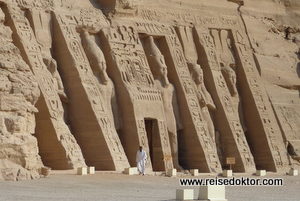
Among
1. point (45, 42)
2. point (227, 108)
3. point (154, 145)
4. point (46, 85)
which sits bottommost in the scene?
point (154, 145)

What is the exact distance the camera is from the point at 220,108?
27797 mm

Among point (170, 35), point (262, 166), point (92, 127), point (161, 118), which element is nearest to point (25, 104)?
point (92, 127)

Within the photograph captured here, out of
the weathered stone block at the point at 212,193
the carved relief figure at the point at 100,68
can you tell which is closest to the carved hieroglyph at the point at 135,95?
the carved relief figure at the point at 100,68

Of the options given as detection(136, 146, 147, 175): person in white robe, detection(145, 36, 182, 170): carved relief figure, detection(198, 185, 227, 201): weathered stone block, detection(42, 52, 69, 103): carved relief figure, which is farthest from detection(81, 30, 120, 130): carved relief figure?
detection(198, 185, 227, 201): weathered stone block

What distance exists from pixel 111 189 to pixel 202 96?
419 inches

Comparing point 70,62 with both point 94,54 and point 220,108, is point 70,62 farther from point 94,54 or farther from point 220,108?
point 220,108

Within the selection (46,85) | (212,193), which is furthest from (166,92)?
(212,193)

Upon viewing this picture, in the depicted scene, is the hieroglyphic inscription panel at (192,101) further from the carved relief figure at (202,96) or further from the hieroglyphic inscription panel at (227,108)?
the hieroglyphic inscription panel at (227,108)

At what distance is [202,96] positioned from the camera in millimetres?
27234

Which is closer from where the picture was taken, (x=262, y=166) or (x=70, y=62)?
(x=70, y=62)

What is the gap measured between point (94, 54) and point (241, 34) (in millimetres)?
7530

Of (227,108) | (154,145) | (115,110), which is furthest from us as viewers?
(227,108)

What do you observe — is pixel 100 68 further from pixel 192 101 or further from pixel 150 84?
pixel 192 101

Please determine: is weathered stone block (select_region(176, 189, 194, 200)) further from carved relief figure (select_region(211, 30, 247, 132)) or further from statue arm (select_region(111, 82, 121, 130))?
carved relief figure (select_region(211, 30, 247, 132))
